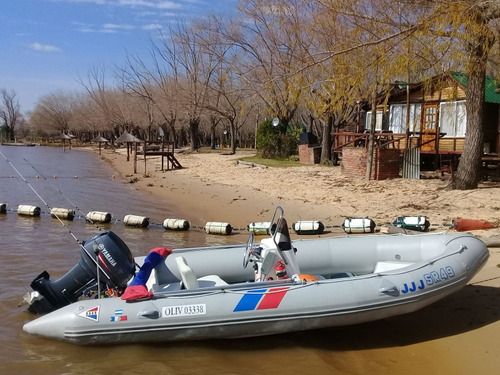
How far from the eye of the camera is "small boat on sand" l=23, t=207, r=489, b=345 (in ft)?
18.0

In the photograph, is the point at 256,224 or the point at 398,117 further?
the point at 398,117

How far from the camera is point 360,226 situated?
10.3m

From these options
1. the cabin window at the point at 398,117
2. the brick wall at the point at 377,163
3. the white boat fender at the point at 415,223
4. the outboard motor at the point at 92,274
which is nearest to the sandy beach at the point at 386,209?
the brick wall at the point at 377,163

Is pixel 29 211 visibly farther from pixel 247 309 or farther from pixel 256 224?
pixel 247 309

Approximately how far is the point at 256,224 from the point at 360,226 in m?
2.12

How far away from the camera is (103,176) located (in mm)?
26984

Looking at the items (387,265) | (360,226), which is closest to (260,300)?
(387,265)

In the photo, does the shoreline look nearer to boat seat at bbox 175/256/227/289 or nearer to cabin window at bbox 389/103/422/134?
cabin window at bbox 389/103/422/134

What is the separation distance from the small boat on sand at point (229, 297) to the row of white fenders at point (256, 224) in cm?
283

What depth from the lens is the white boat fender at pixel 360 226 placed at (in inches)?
405

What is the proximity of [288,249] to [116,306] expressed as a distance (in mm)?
2002

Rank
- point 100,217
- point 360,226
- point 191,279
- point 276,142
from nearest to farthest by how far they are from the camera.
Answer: point 191,279 < point 360,226 < point 100,217 < point 276,142

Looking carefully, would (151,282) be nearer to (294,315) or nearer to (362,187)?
(294,315)

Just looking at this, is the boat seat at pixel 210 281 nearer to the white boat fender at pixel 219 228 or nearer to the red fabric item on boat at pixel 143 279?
the red fabric item on boat at pixel 143 279
